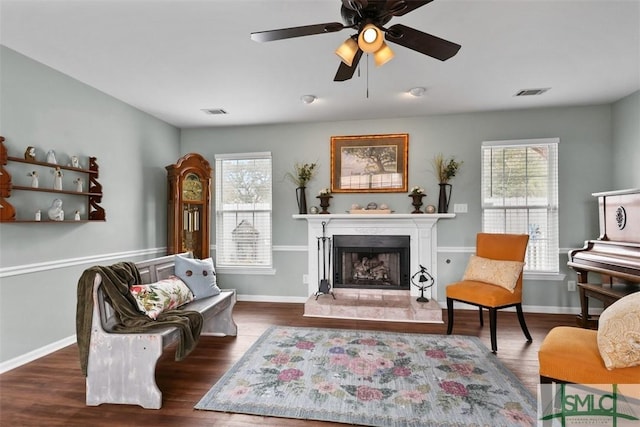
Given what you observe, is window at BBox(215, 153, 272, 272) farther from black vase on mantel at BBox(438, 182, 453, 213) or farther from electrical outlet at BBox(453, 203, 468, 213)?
electrical outlet at BBox(453, 203, 468, 213)

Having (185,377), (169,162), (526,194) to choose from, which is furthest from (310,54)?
(526,194)

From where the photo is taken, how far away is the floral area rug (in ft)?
6.77

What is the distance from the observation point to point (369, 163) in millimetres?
4621

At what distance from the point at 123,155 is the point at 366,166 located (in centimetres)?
309

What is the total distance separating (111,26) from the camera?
2402mm

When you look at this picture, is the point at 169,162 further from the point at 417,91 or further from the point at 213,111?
the point at 417,91

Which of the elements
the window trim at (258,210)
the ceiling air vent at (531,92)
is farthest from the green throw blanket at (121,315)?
the ceiling air vent at (531,92)

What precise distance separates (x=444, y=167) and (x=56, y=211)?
4339 millimetres

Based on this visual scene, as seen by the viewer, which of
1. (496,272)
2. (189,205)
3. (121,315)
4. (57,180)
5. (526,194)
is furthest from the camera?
(189,205)

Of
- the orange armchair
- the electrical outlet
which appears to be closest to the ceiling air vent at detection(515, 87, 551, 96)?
the electrical outlet

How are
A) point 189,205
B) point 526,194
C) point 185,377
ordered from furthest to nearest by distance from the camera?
point 189,205 < point 526,194 < point 185,377

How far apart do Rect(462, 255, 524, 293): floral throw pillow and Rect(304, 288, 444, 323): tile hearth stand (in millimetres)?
717

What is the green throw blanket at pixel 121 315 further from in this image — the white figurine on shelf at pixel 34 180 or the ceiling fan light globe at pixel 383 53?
the ceiling fan light globe at pixel 383 53

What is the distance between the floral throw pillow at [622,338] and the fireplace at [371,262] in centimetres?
275
